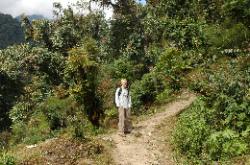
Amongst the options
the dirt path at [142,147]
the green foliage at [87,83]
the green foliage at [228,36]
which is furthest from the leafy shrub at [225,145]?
the green foliage at [228,36]

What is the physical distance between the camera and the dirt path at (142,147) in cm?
1322

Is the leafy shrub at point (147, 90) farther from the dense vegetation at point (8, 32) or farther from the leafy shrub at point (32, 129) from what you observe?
the dense vegetation at point (8, 32)

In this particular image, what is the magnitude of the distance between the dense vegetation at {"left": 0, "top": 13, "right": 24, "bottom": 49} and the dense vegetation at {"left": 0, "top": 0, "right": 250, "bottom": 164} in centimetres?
7288

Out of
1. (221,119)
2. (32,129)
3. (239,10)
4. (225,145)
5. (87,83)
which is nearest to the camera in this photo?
(225,145)

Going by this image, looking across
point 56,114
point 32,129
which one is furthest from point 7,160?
point 32,129

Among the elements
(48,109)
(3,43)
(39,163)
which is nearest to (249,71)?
(39,163)

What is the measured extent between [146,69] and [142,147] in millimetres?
16550

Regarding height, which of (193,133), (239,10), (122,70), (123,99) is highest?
(239,10)

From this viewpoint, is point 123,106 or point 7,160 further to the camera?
point 123,106

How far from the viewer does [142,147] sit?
1423 centimetres

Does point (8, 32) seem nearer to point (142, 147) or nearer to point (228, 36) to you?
point (228, 36)

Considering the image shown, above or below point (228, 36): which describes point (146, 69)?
below

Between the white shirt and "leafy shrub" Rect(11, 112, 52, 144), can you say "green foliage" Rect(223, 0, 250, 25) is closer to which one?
the white shirt

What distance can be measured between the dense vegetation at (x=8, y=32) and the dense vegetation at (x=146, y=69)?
239 ft
